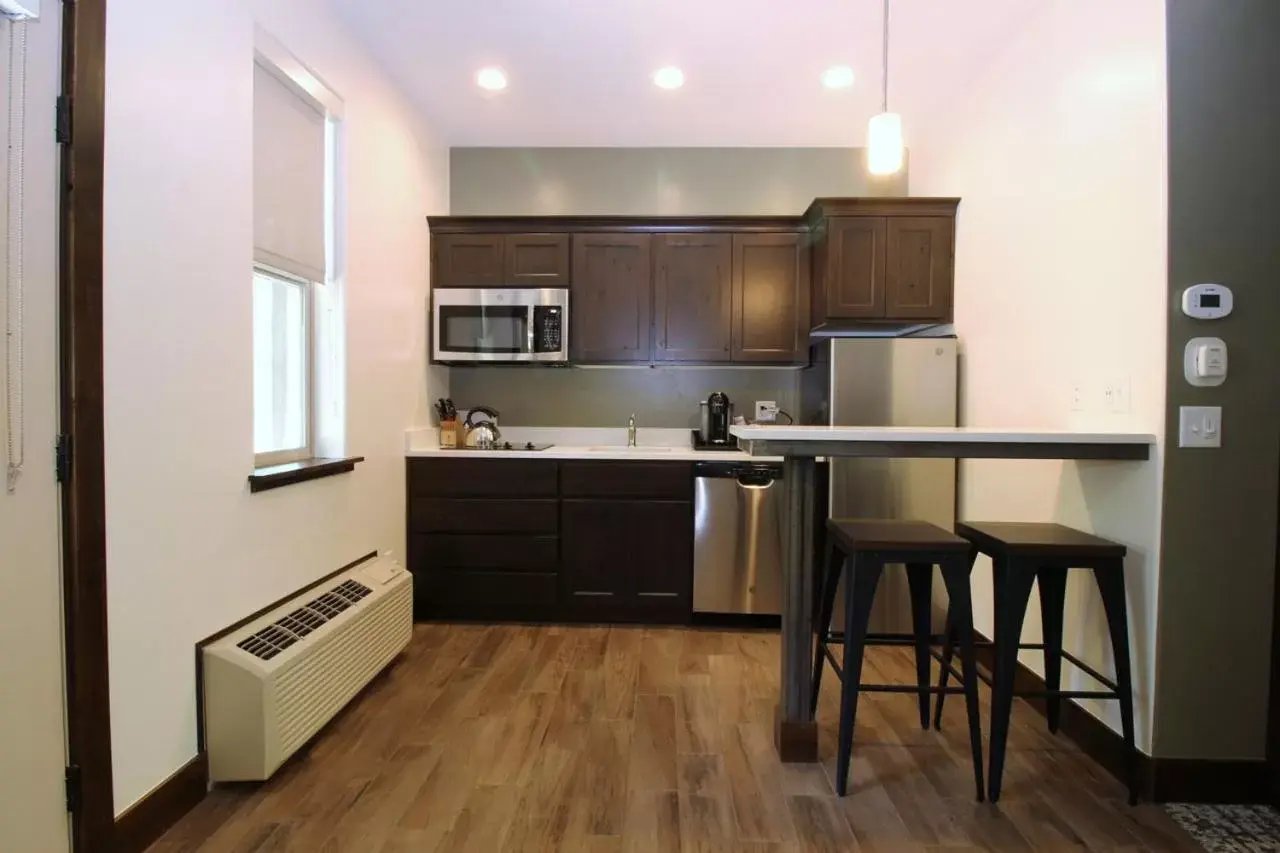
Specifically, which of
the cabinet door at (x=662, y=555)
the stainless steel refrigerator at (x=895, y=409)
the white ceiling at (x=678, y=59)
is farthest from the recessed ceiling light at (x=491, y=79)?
the cabinet door at (x=662, y=555)

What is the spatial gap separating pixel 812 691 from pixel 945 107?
2.95m

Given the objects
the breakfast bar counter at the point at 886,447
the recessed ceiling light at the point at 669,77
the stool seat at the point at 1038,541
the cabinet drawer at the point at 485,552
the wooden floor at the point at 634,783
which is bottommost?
the wooden floor at the point at 634,783

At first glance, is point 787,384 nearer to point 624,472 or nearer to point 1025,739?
point 624,472

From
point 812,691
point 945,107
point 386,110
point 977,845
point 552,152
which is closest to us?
point 977,845

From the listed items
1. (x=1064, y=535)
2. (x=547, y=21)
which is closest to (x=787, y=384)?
(x=1064, y=535)

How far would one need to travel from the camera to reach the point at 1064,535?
76.9 inches

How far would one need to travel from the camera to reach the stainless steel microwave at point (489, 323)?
349 centimetres

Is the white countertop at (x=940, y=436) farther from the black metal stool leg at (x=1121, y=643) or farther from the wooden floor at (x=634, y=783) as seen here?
the wooden floor at (x=634, y=783)

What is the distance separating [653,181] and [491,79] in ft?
3.73

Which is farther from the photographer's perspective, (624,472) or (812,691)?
(624,472)

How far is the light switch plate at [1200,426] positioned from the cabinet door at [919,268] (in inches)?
61.7

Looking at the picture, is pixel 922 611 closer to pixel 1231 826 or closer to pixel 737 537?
pixel 1231 826

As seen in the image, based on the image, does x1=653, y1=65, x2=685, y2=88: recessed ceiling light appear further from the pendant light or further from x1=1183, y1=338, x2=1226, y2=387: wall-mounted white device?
x1=1183, y1=338, x2=1226, y2=387: wall-mounted white device

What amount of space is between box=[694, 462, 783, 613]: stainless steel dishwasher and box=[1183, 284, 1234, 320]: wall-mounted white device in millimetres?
1741
